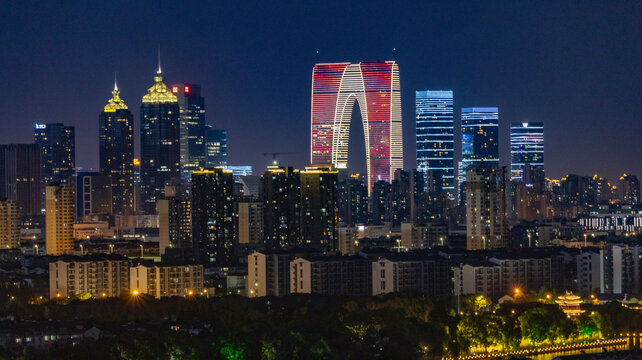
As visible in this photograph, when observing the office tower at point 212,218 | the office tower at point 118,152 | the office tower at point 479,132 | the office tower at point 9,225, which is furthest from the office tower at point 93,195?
the office tower at point 212,218

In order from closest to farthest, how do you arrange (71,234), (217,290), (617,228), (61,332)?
(61,332) < (217,290) < (71,234) < (617,228)

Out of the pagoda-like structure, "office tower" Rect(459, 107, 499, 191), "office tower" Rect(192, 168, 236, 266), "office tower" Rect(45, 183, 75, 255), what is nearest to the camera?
Result: the pagoda-like structure

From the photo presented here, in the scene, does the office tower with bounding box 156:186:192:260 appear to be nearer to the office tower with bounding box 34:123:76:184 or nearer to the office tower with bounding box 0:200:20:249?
the office tower with bounding box 0:200:20:249

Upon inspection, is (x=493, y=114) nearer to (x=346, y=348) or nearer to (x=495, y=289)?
(x=495, y=289)

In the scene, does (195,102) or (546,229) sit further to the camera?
(195,102)

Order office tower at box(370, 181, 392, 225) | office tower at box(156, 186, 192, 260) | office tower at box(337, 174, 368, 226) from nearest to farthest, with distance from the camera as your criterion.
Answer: office tower at box(156, 186, 192, 260) → office tower at box(337, 174, 368, 226) → office tower at box(370, 181, 392, 225)

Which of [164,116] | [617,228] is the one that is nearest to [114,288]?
[617,228]

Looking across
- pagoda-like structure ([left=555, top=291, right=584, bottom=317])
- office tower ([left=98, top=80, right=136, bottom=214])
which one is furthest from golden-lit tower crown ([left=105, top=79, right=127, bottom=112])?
pagoda-like structure ([left=555, top=291, right=584, bottom=317])
